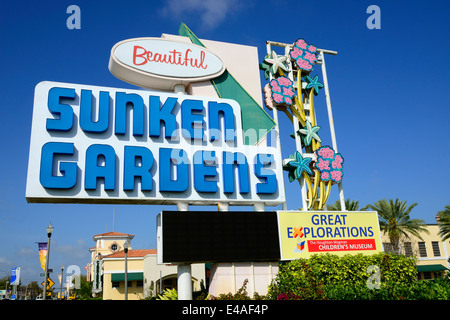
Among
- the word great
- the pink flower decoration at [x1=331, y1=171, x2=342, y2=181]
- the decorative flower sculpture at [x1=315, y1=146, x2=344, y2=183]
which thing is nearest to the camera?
the word great

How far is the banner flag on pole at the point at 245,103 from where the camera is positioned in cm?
2930

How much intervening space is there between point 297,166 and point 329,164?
281 cm

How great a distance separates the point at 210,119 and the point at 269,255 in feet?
33.1

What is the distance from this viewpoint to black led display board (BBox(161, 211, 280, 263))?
22.9m

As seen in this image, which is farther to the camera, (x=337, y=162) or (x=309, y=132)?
(x=309, y=132)

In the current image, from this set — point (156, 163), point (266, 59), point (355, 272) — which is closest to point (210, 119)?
point (156, 163)

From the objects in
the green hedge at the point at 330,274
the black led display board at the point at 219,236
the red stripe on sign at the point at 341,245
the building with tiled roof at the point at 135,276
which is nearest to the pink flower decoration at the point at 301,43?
the black led display board at the point at 219,236

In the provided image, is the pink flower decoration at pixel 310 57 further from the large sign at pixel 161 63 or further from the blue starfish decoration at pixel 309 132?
the large sign at pixel 161 63

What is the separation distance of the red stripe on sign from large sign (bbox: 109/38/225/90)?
14.2 m

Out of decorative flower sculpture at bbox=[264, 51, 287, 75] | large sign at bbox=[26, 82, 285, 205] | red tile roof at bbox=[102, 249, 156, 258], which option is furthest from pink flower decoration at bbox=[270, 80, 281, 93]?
red tile roof at bbox=[102, 249, 156, 258]

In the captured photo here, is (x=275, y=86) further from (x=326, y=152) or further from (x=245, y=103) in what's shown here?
(x=326, y=152)

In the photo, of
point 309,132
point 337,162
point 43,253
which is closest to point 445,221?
point 337,162

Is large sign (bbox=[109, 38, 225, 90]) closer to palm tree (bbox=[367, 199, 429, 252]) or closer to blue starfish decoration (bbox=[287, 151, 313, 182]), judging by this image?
blue starfish decoration (bbox=[287, 151, 313, 182])

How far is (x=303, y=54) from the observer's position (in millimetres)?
32844
